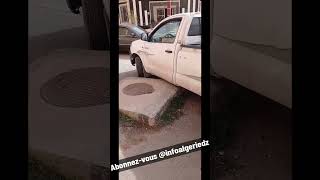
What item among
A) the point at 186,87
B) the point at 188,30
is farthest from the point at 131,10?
the point at 186,87

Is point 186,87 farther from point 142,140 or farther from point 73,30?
point 73,30

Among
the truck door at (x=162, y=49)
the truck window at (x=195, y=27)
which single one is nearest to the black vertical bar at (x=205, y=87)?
the truck window at (x=195, y=27)

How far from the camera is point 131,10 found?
2.74m

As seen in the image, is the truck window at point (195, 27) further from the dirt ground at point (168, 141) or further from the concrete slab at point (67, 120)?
the concrete slab at point (67, 120)

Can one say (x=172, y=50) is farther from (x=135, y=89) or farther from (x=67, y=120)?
(x=67, y=120)

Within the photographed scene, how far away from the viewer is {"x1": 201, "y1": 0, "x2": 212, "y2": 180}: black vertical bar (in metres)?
2.81

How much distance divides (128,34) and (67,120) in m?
0.69

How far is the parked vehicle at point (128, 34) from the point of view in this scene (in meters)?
2.75

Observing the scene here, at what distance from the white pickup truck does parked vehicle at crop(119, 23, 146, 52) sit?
1.1 inches

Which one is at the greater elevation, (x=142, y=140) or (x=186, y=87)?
(x=186, y=87)

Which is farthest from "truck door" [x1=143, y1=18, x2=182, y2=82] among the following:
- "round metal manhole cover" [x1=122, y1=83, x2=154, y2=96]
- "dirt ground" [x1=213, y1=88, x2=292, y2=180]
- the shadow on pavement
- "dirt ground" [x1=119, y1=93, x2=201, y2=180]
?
"dirt ground" [x1=213, y1=88, x2=292, y2=180]

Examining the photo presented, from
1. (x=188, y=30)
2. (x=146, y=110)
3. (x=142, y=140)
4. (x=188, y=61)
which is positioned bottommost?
(x=142, y=140)

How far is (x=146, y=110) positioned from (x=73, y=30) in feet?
2.33
